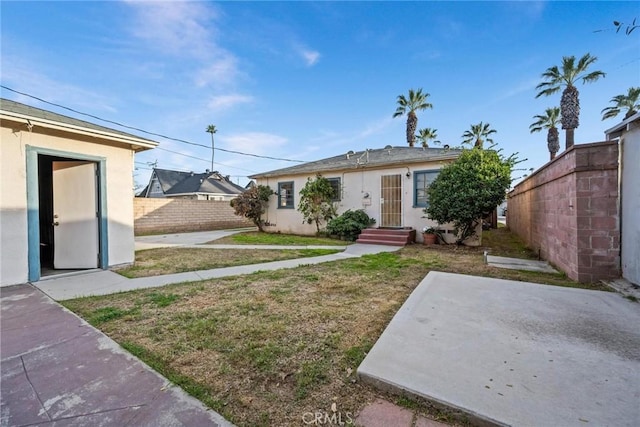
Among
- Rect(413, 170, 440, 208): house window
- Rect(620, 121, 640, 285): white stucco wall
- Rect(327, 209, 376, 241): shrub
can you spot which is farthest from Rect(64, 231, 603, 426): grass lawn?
Rect(327, 209, 376, 241): shrub

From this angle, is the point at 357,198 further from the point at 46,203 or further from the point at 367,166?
the point at 46,203

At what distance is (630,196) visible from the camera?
13.2ft

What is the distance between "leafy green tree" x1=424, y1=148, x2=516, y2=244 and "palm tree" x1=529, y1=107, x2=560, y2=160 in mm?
18571

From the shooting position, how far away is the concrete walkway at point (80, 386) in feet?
5.57

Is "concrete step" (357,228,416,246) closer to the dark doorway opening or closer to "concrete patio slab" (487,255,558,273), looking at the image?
"concrete patio slab" (487,255,558,273)

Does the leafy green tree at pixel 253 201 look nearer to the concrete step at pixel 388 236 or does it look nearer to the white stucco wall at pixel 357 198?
the white stucco wall at pixel 357 198

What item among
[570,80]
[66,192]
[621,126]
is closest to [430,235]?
[621,126]

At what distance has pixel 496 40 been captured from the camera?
8.18 m

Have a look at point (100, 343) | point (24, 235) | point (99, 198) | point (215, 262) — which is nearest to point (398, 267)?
point (215, 262)

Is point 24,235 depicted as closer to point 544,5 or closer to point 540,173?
point 540,173

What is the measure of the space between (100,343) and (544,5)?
35.6 feet

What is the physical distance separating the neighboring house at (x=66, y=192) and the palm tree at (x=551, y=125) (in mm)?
27454

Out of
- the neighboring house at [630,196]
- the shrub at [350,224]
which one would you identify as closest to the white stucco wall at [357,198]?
the shrub at [350,224]

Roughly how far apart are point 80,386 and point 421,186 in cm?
1021
